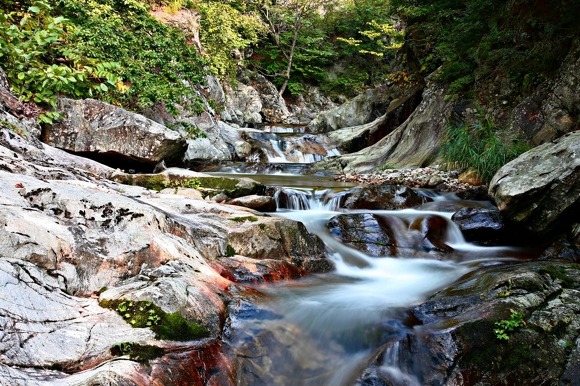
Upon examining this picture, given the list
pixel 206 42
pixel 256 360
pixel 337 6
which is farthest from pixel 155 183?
pixel 337 6

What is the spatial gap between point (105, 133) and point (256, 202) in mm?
3451

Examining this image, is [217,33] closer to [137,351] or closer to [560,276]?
[560,276]

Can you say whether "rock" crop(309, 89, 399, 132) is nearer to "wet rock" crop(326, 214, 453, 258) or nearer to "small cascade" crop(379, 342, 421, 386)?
"wet rock" crop(326, 214, 453, 258)

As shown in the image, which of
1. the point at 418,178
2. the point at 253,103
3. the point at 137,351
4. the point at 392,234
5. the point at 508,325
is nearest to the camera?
the point at 137,351

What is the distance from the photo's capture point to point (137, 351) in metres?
2.45

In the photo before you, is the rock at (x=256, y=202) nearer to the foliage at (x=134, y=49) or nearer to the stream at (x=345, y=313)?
the stream at (x=345, y=313)

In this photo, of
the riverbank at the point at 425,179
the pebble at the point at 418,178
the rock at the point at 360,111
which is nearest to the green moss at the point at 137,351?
the riverbank at the point at 425,179

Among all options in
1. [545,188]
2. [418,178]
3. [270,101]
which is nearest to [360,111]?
[270,101]

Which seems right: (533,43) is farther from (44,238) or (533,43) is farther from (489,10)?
(44,238)

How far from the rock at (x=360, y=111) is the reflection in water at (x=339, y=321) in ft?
45.0

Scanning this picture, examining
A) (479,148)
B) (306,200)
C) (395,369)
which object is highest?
(479,148)

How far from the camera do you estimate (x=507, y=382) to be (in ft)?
9.36

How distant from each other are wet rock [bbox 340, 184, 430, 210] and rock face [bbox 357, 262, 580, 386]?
4.36m

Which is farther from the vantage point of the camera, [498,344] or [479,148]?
[479,148]
